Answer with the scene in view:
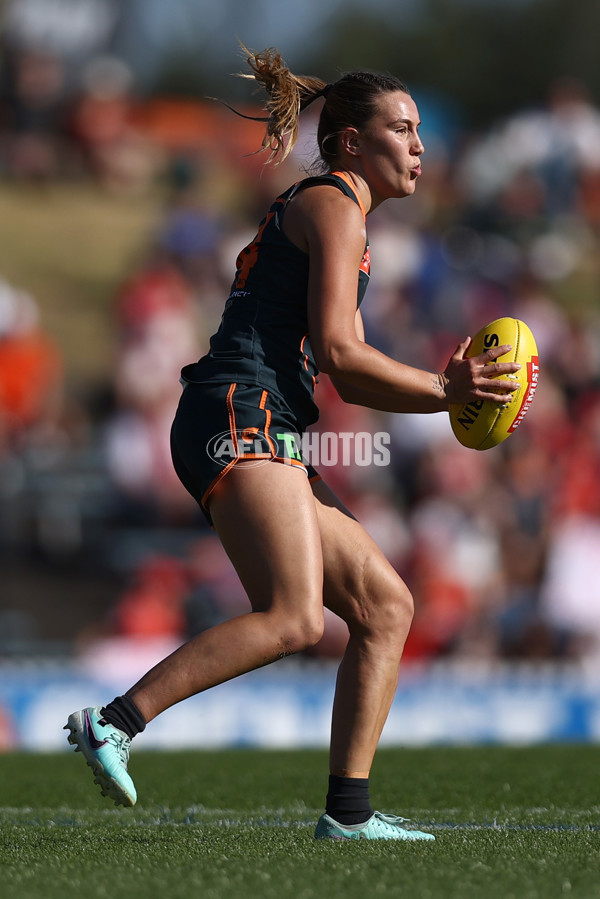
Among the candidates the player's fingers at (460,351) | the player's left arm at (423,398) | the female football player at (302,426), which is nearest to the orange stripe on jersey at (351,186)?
the female football player at (302,426)

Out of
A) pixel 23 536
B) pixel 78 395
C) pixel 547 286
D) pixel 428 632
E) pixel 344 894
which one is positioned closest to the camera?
pixel 344 894

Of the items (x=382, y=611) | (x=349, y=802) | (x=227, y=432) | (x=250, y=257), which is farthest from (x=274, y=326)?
(x=349, y=802)

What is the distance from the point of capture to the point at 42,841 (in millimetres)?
3330

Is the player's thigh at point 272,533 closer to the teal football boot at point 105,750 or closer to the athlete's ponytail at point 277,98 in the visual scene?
the teal football boot at point 105,750

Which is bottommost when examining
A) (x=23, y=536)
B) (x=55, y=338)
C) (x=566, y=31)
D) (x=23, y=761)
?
(x=23, y=761)

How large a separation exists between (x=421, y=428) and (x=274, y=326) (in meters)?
7.13

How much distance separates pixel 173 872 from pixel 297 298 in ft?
4.86

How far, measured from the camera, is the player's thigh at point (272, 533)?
319cm

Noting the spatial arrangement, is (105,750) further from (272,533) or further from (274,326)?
(274,326)

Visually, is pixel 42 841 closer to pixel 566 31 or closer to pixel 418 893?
pixel 418 893

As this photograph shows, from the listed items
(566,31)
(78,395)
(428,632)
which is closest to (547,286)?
(78,395)

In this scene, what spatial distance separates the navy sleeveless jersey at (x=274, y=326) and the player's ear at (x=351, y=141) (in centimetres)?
14

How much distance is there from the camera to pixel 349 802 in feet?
11.2

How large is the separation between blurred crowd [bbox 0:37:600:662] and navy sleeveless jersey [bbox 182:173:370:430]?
5.69m
